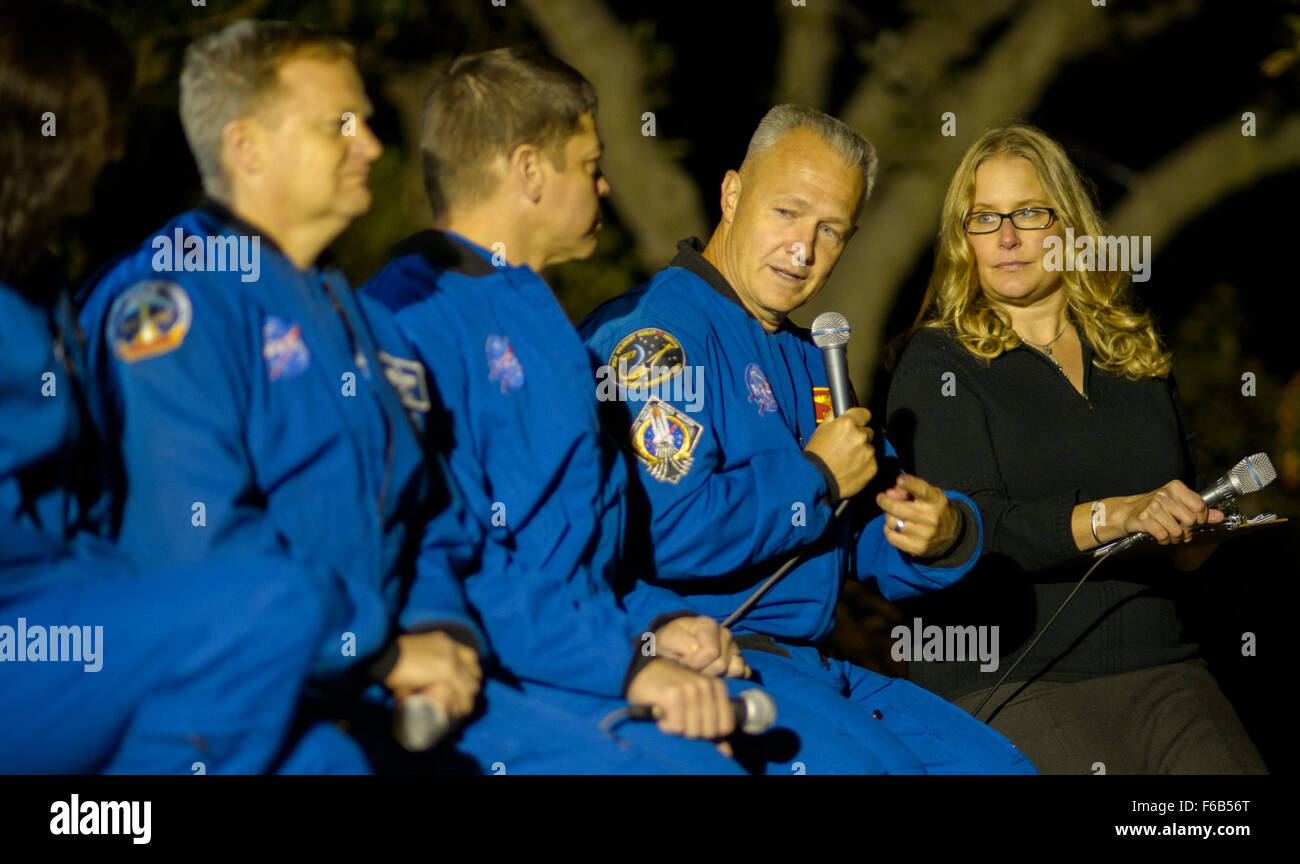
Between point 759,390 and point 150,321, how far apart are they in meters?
1.57

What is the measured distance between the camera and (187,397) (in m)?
2.20

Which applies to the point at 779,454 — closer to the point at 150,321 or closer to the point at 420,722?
the point at 420,722

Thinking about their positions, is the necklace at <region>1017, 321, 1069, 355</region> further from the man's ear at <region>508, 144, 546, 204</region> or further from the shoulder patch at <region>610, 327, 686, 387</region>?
the man's ear at <region>508, 144, 546, 204</region>

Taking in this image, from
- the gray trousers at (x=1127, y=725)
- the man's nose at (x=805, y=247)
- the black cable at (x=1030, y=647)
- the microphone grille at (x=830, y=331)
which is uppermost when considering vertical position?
the man's nose at (x=805, y=247)

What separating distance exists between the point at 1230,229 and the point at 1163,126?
1.07 metres

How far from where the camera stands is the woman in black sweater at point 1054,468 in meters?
3.57

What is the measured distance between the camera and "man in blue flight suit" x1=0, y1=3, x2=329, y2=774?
6.87 ft

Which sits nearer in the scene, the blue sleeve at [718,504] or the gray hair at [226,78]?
the gray hair at [226,78]

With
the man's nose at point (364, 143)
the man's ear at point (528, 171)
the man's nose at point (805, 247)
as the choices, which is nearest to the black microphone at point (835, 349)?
the man's nose at point (805, 247)

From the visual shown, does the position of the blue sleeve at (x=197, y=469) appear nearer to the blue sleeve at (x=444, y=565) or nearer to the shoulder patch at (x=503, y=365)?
the blue sleeve at (x=444, y=565)

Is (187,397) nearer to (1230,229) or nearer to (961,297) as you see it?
(961,297)

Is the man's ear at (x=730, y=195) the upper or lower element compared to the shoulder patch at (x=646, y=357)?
upper

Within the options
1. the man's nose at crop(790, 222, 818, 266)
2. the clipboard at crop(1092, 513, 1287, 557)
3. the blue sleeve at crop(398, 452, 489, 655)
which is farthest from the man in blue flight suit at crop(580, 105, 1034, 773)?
the blue sleeve at crop(398, 452, 489, 655)

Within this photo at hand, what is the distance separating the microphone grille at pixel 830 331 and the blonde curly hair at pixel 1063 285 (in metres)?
0.79
